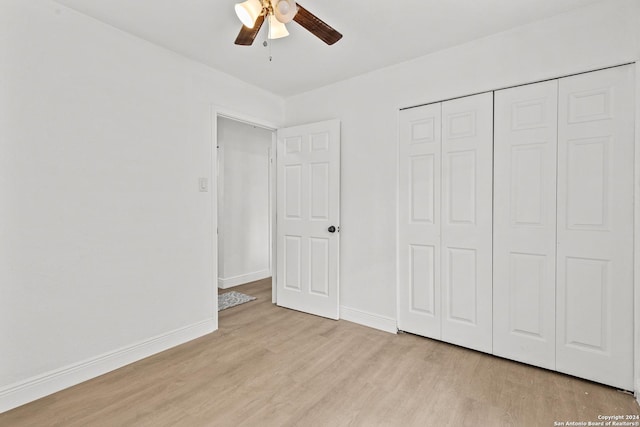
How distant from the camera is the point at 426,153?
2.67m

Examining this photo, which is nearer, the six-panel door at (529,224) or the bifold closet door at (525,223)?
the six-panel door at (529,224)

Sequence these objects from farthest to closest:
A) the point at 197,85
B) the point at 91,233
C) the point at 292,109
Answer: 1. the point at 292,109
2. the point at 197,85
3. the point at 91,233

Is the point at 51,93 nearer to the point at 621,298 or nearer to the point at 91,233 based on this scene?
the point at 91,233

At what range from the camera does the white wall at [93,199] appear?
1.83 meters

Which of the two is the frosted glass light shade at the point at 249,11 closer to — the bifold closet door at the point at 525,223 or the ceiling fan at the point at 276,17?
the ceiling fan at the point at 276,17

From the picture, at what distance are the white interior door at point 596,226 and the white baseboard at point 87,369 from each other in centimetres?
300

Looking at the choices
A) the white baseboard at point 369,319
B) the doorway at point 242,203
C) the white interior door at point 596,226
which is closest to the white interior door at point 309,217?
the white baseboard at point 369,319

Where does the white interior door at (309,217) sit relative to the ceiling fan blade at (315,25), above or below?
below

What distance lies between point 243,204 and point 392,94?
2.82 meters

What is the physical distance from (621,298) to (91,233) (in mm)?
3595

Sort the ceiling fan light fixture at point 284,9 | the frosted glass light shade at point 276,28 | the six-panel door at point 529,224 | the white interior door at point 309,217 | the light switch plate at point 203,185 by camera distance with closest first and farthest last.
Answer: the ceiling fan light fixture at point 284,9, the frosted glass light shade at point 276,28, the six-panel door at point 529,224, the light switch plate at point 203,185, the white interior door at point 309,217

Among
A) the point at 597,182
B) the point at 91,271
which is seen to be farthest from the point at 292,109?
the point at 597,182

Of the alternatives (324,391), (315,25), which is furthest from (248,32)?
(324,391)

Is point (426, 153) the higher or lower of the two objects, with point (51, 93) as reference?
lower
